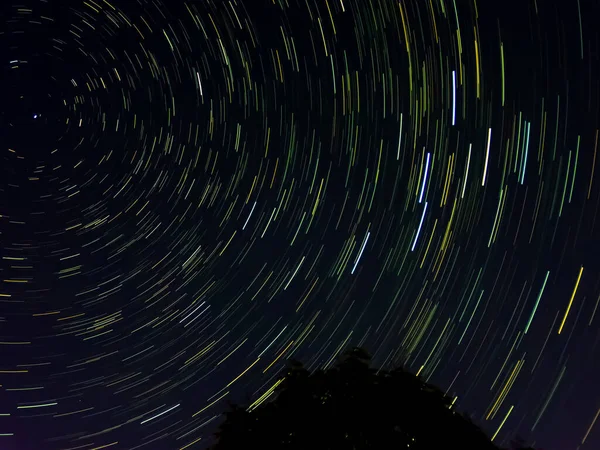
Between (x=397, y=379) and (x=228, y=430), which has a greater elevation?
(x=397, y=379)

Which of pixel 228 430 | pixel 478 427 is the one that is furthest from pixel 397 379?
pixel 228 430

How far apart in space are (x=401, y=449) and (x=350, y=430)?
0.54 metres

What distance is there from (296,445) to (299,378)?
76cm

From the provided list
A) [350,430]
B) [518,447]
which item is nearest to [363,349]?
[350,430]

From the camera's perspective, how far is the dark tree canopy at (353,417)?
19.4 ft

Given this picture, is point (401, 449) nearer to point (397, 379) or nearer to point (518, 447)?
point (397, 379)

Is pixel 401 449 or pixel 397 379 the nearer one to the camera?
pixel 401 449

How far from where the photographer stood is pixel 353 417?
6039 mm

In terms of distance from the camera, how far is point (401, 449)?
18.9 feet

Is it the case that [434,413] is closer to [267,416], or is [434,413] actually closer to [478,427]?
[478,427]

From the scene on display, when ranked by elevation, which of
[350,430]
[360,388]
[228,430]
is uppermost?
[360,388]

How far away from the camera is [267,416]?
626cm

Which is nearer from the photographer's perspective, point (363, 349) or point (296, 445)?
point (296, 445)

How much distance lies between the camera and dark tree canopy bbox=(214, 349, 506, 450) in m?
5.91
